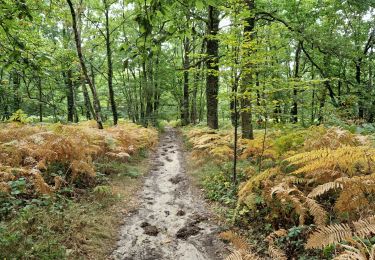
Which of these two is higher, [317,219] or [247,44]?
[247,44]

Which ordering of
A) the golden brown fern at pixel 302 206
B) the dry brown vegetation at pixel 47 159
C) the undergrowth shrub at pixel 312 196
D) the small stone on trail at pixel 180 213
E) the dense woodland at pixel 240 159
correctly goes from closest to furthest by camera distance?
the dense woodland at pixel 240 159 < the undergrowth shrub at pixel 312 196 < the golden brown fern at pixel 302 206 < the dry brown vegetation at pixel 47 159 < the small stone on trail at pixel 180 213

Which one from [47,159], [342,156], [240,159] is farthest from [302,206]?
[47,159]

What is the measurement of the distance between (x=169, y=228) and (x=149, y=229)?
1.24ft

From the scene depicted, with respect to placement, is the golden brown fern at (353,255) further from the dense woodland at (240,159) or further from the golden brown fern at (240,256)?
the golden brown fern at (240,256)

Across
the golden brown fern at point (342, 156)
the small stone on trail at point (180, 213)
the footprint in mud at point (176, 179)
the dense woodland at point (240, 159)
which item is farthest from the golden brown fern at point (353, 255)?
the footprint in mud at point (176, 179)

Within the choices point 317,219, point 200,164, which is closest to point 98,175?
point 200,164

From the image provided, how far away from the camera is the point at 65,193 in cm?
624

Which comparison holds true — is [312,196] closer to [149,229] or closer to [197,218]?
[197,218]

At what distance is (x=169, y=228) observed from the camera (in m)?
5.51

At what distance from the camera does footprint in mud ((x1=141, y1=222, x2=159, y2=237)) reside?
529 centimetres

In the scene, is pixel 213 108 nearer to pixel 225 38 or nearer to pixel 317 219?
pixel 225 38

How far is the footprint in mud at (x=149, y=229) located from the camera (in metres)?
5.29

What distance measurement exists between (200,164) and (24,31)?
9.53 meters

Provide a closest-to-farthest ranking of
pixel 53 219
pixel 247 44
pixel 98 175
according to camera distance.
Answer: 1. pixel 53 219
2. pixel 247 44
3. pixel 98 175
